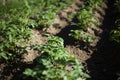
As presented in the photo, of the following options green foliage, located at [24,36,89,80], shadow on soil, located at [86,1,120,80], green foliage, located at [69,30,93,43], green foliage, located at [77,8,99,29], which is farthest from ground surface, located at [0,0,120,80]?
green foliage, located at [24,36,89,80]

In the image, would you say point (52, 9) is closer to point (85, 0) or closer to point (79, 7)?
point (79, 7)

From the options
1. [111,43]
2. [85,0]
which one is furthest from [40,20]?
[85,0]

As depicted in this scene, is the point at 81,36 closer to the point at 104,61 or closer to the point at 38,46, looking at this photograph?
the point at 104,61

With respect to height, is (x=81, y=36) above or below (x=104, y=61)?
above

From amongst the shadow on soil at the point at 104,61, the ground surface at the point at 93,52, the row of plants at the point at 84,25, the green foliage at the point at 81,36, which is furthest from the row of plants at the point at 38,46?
the green foliage at the point at 81,36

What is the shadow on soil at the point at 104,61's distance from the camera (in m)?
6.40

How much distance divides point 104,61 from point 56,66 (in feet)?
7.45

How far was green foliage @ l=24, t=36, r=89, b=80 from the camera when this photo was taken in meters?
4.55

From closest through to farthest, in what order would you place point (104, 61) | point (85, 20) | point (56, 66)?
point (56, 66) < point (104, 61) < point (85, 20)

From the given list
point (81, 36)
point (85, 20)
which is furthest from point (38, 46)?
point (85, 20)

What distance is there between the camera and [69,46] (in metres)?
7.22

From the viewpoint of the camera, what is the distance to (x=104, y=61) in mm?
6973

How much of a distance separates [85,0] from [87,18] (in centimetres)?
276

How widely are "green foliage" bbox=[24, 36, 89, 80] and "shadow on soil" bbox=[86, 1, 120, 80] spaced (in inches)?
55.2
